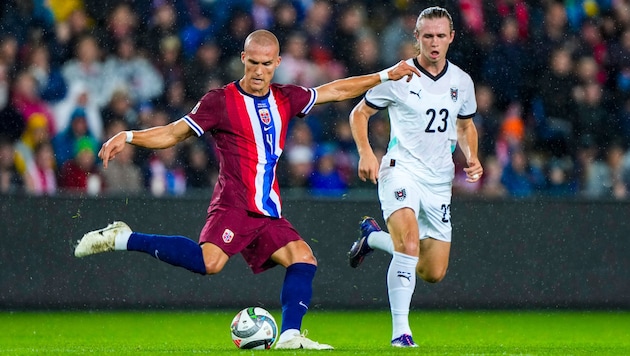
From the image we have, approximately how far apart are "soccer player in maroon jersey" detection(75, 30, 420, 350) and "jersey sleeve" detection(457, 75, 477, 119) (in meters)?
1.34

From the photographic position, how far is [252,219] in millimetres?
7102

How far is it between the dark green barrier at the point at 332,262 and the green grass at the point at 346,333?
225 mm

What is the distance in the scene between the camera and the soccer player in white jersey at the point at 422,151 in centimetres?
764

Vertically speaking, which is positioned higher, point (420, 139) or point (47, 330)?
point (420, 139)

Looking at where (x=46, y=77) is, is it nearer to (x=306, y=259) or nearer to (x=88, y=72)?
(x=88, y=72)

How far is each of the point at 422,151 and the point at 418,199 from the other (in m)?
0.31

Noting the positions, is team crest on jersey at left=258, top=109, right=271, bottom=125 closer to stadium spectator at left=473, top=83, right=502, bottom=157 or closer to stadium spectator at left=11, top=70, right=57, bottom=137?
stadium spectator at left=11, top=70, right=57, bottom=137

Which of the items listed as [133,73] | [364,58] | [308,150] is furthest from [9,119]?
[364,58]

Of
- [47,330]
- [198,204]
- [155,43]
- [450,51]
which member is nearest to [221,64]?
[155,43]

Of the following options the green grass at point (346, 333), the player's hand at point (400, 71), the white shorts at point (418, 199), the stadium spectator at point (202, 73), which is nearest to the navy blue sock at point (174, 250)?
the green grass at point (346, 333)

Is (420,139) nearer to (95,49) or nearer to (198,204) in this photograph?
(198,204)

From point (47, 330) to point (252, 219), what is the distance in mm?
3043

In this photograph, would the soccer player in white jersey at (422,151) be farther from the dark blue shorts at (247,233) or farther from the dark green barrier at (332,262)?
the dark green barrier at (332,262)

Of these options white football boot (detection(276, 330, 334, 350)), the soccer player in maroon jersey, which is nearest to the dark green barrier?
the soccer player in maroon jersey
